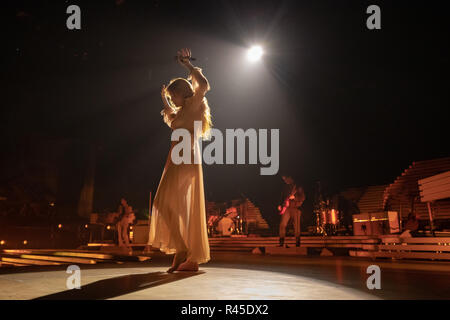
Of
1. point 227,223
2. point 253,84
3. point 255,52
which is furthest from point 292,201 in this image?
point 227,223

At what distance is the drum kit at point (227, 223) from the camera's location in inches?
768

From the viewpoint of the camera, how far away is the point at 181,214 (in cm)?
360

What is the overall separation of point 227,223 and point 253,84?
869 cm

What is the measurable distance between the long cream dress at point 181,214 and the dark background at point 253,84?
29.0 feet

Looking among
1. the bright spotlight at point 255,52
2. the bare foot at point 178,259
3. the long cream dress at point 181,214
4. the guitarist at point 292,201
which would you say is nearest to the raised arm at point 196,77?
the long cream dress at point 181,214

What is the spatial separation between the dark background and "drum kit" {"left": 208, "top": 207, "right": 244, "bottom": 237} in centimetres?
188

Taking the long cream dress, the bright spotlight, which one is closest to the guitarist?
the bright spotlight

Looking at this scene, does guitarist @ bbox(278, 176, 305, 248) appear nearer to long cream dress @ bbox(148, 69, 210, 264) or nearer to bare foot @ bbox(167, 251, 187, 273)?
long cream dress @ bbox(148, 69, 210, 264)

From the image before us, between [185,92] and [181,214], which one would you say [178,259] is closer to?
[181,214]

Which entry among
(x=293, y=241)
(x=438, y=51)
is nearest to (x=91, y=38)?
(x=293, y=241)

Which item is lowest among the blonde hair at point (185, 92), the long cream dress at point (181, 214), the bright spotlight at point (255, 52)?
the long cream dress at point (181, 214)

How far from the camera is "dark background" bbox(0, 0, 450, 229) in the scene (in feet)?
40.0

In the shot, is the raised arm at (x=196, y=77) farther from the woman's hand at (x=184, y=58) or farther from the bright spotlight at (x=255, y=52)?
the bright spotlight at (x=255, y=52)
